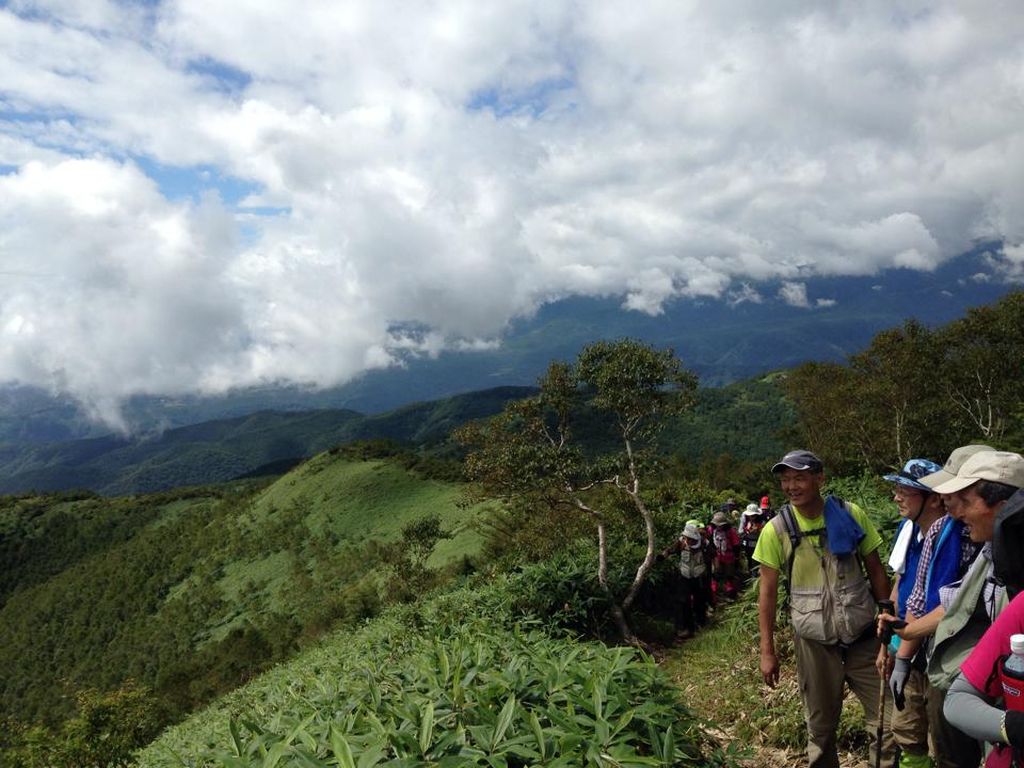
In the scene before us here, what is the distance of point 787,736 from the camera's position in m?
6.39

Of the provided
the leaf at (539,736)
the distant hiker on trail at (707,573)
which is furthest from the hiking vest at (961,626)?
the distant hiker on trail at (707,573)

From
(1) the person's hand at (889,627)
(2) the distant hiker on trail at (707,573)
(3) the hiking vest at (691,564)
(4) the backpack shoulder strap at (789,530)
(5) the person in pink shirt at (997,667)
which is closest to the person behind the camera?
(5) the person in pink shirt at (997,667)

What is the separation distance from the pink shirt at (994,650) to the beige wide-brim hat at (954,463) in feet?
4.23

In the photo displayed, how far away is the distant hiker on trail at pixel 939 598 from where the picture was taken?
4.05 meters

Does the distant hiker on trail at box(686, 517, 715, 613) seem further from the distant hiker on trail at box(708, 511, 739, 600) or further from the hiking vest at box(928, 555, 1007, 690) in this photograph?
the hiking vest at box(928, 555, 1007, 690)

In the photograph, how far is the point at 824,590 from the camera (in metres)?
4.89

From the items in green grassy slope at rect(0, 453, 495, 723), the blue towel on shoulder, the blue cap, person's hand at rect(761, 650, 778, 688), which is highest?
the blue cap

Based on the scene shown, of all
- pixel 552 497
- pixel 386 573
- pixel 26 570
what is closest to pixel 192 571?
pixel 386 573

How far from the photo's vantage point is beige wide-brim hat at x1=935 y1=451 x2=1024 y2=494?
11.5 feet

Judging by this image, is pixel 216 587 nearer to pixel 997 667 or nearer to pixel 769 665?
pixel 769 665

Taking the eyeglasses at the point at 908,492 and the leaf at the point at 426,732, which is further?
the eyeglasses at the point at 908,492

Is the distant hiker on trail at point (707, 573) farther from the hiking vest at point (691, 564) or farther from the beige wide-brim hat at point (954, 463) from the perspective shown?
the beige wide-brim hat at point (954, 463)

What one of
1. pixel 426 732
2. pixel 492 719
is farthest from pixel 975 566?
pixel 426 732

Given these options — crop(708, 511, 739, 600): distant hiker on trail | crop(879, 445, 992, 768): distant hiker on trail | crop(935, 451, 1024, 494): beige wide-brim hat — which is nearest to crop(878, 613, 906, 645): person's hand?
crop(879, 445, 992, 768): distant hiker on trail
